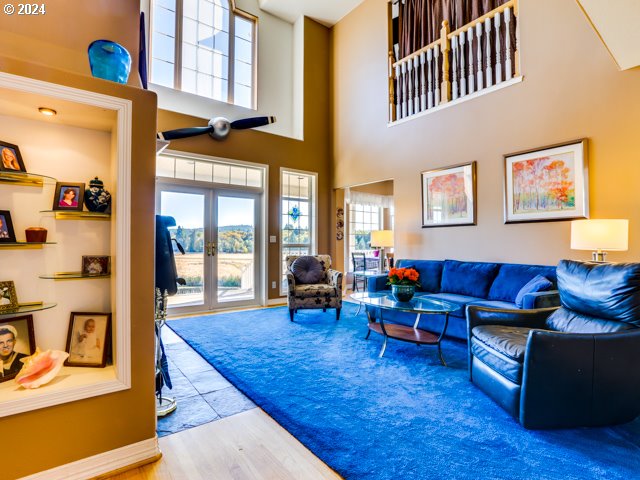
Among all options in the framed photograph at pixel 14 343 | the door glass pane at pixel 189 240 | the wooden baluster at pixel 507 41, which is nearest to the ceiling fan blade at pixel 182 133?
the door glass pane at pixel 189 240

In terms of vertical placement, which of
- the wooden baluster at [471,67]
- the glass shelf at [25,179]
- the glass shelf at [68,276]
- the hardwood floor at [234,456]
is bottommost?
the hardwood floor at [234,456]

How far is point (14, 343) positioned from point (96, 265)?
1.66 ft

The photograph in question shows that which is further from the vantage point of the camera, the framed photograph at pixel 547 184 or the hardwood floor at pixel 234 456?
the framed photograph at pixel 547 184

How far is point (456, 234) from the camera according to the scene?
4.64m

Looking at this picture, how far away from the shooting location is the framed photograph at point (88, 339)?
1.77 meters

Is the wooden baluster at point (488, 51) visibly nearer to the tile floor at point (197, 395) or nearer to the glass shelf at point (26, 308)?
the tile floor at point (197, 395)

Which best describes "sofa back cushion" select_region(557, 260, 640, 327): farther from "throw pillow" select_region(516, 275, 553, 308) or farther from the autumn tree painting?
the autumn tree painting

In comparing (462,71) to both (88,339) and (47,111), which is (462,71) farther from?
(88,339)

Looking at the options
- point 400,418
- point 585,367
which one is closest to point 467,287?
point 585,367

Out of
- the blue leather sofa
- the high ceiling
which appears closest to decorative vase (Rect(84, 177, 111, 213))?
the blue leather sofa

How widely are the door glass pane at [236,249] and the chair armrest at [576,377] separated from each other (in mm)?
4592

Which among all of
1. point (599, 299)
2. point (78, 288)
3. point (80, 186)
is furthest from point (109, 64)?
point (599, 299)

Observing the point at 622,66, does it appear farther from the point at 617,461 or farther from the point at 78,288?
the point at 78,288

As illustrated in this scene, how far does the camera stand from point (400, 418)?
81.5 inches
